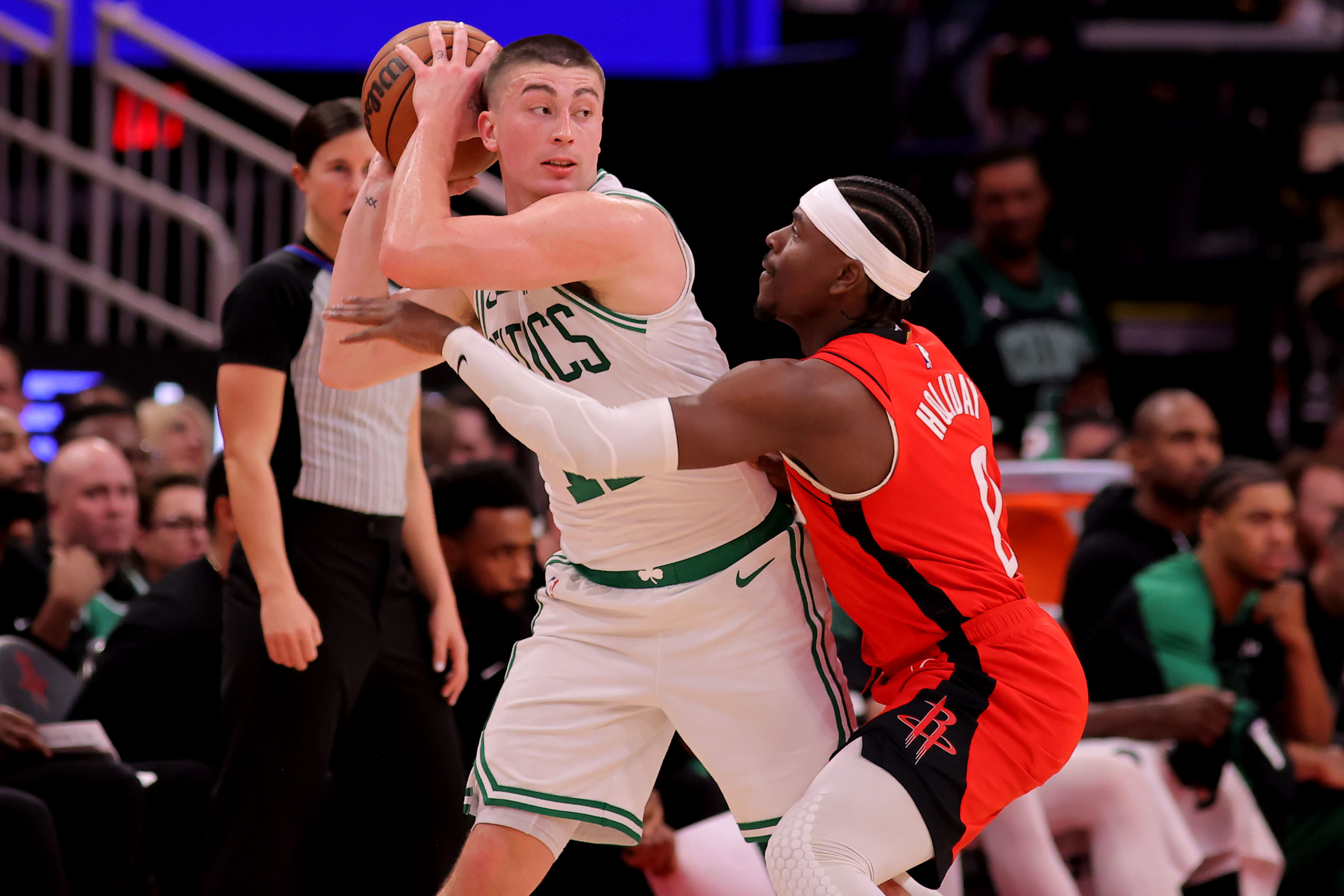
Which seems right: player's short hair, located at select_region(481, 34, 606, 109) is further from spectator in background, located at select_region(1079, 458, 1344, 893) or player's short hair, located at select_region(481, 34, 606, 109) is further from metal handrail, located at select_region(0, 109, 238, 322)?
metal handrail, located at select_region(0, 109, 238, 322)

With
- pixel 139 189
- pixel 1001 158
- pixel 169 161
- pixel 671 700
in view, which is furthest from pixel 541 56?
pixel 169 161

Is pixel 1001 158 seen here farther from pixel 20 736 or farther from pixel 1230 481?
pixel 20 736

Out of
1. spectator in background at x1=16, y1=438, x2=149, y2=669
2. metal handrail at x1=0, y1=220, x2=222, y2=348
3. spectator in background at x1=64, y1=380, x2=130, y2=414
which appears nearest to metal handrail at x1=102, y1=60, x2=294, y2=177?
metal handrail at x1=0, y1=220, x2=222, y2=348

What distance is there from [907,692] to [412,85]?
5.18ft

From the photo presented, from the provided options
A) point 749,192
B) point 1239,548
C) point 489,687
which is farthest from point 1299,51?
point 489,687

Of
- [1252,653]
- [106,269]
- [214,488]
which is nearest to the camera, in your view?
[214,488]

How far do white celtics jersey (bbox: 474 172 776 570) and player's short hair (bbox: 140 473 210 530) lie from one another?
2973mm

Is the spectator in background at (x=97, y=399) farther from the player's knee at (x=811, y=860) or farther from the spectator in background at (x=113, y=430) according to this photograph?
the player's knee at (x=811, y=860)

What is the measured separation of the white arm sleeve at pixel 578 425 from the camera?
2857 mm

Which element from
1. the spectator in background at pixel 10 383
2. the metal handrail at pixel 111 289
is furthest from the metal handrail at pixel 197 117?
the spectator in background at pixel 10 383

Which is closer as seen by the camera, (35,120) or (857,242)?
(857,242)

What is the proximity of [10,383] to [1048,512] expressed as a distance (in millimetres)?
4105

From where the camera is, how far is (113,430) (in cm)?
626

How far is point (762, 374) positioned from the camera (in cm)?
→ 288
